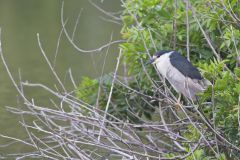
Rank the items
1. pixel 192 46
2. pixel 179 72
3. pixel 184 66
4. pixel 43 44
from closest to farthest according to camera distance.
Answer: pixel 184 66 < pixel 179 72 < pixel 192 46 < pixel 43 44

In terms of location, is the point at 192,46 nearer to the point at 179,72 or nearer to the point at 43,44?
the point at 179,72

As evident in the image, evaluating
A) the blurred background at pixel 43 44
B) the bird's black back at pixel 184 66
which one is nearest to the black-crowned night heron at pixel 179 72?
the bird's black back at pixel 184 66

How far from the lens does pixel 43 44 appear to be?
15.1 metres

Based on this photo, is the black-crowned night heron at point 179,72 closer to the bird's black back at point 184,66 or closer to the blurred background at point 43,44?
the bird's black back at point 184,66

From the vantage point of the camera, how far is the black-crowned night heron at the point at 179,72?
5016 millimetres

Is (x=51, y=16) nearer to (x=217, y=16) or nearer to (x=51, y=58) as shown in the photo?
(x=51, y=58)

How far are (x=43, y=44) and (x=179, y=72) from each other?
1005cm

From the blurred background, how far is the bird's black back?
3.32m

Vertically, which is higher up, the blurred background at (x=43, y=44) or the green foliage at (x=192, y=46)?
the green foliage at (x=192, y=46)

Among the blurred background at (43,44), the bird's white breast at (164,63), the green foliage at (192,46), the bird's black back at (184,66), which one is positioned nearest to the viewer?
the green foliage at (192,46)

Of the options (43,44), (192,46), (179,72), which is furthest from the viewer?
(43,44)

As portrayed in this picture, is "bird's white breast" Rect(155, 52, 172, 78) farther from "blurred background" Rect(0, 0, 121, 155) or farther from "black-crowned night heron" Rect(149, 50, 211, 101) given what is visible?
"blurred background" Rect(0, 0, 121, 155)

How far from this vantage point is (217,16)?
16.5 ft

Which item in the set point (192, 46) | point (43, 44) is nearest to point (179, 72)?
point (192, 46)
